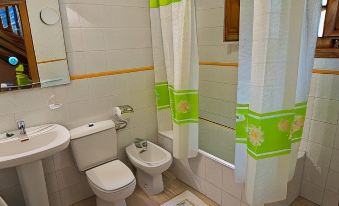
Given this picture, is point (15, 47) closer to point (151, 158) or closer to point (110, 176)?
point (110, 176)

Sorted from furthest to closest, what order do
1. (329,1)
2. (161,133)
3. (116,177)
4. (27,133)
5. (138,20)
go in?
(161,133), (138,20), (116,177), (27,133), (329,1)

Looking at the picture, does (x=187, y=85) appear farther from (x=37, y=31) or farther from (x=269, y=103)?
(x=37, y=31)

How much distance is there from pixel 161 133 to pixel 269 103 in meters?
1.42

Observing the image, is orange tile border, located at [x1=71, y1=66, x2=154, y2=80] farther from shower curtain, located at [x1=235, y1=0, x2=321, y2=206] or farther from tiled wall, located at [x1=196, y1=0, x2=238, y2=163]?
shower curtain, located at [x1=235, y1=0, x2=321, y2=206]

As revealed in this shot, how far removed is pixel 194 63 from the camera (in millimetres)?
1868

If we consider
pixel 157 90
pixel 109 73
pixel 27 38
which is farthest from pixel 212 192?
pixel 27 38

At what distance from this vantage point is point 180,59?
6.01 ft

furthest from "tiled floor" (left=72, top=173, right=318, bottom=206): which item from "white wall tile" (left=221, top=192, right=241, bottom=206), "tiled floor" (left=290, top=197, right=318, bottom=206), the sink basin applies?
the sink basin

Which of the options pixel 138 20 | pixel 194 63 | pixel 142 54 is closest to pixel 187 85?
pixel 194 63

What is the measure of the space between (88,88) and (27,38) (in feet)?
1.95

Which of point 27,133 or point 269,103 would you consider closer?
point 269,103

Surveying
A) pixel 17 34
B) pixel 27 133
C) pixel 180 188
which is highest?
pixel 17 34

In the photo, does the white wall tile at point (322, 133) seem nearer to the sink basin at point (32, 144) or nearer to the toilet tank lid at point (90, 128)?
the toilet tank lid at point (90, 128)

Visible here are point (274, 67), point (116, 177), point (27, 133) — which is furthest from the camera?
point (116, 177)
